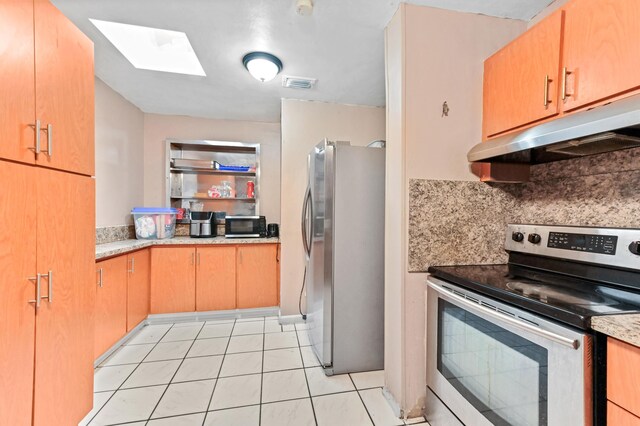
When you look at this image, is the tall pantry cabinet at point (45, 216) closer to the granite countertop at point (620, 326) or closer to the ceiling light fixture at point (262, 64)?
the ceiling light fixture at point (262, 64)

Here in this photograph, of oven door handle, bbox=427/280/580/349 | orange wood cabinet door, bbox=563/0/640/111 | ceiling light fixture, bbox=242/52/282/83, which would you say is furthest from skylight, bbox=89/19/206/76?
oven door handle, bbox=427/280/580/349

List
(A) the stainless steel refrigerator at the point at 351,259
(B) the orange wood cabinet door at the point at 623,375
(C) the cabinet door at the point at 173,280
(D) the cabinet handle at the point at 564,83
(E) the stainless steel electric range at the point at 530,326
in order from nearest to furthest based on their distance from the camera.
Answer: (B) the orange wood cabinet door at the point at 623,375, (E) the stainless steel electric range at the point at 530,326, (D) the cabinet handle at the point at 564,83, (A) the stainless steel refrigerator at the point at 351,259, (C) the cabinet door at the point at 173,280

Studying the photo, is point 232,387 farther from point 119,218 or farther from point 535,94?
point 535,94

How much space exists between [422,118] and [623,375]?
1.31 meters

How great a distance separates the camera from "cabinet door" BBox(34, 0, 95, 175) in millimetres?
1106

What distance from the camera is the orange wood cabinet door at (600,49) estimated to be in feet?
3.29

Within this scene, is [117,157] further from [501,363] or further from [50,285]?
[501,363]

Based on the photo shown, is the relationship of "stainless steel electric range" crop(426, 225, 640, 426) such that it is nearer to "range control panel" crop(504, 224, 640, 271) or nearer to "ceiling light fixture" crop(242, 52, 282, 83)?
"range control panel" crop(504, 224, 640, 271)

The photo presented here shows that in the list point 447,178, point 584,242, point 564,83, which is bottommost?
point 584,242

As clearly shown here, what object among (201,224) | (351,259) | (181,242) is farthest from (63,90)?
(201,224)

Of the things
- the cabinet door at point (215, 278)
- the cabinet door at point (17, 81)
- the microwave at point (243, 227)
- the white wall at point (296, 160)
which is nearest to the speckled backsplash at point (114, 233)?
the cabinet door at point (215, 278)

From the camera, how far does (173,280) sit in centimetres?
296

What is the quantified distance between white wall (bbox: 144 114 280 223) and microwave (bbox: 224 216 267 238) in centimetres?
40

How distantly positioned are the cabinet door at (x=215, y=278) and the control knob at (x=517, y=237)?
259 cm
